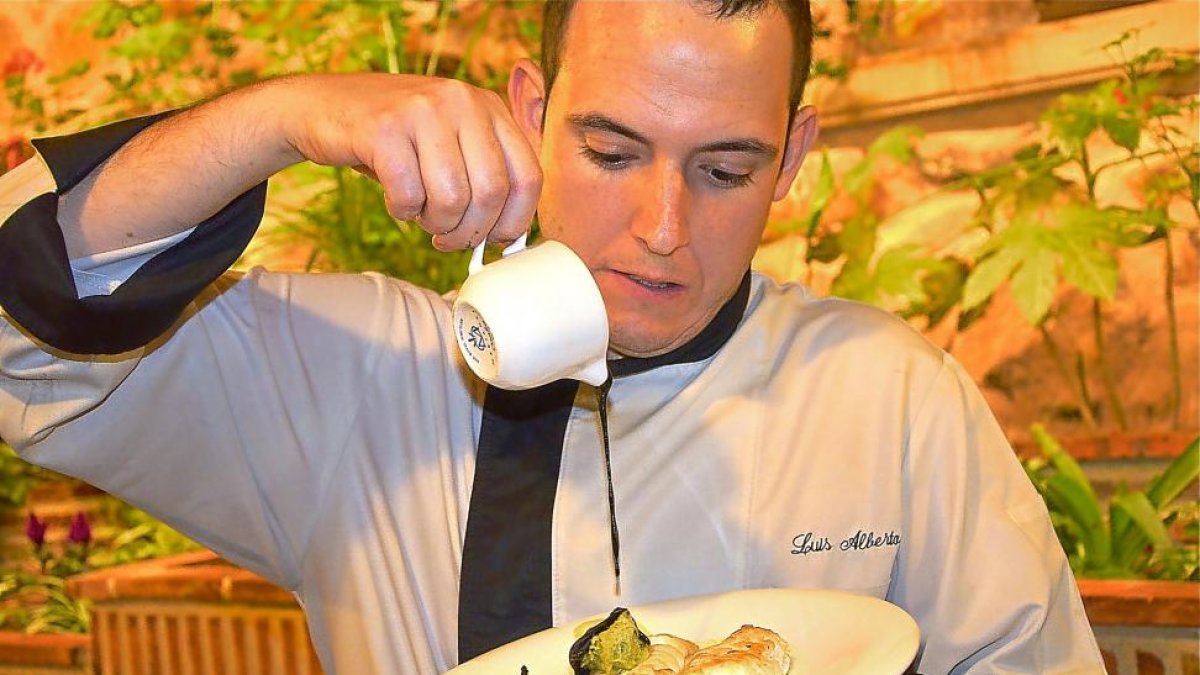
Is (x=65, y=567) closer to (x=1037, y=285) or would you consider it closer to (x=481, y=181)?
(x=1037, y=285)

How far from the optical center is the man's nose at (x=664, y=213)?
162 cm

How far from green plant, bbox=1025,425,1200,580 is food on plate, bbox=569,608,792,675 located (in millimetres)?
1862

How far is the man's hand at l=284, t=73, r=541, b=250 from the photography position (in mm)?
1229

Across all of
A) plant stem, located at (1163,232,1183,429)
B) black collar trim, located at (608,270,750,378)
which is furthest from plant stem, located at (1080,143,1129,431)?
black collar trim, located at (608,270,750,378)

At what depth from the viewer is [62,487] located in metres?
5.16

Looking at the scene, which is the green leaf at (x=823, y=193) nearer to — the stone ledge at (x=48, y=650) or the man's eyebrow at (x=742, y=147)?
the man's eyebrow at (x=742, y=147)

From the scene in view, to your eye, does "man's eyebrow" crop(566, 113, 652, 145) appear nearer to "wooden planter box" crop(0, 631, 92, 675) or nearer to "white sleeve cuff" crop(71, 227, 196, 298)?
"white sleeve cuff" crop(71, 227, 196, 298)

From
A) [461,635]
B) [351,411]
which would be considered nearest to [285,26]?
[351,411]

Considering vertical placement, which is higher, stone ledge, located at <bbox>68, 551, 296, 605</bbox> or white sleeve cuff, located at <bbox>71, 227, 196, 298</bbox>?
white sleeve cuff, located at <bbox>71, 227, 196, 298</bbox>

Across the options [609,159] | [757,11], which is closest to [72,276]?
[609,159]

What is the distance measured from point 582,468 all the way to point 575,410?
0.26 feet

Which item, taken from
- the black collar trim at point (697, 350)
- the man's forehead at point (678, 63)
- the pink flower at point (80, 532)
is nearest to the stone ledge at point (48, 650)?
the pink flower at point (80, 532)

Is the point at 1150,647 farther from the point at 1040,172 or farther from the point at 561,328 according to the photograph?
the point at 561,328

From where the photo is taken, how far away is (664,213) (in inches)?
64.0
